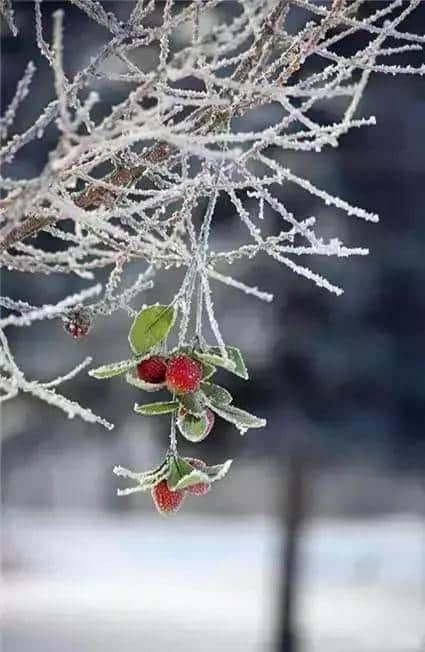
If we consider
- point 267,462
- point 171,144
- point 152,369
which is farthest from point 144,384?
point 267,462

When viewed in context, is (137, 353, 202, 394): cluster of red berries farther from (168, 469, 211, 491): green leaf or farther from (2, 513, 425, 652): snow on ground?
(2, 513, 425, 652): snow on ground

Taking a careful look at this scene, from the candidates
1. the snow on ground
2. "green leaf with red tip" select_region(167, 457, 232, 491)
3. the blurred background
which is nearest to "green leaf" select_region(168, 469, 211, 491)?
"green leaf with red tip" select_region(167, 457, 232, 491)

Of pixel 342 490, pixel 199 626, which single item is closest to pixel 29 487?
pixel 199 626

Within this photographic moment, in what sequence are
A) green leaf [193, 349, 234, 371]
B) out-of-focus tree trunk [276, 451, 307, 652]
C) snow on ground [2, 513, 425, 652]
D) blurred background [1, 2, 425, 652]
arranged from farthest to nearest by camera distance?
snow on ground [2, 513, 425, 652], out-of-focus tree trunk [276, 451, 307, 652], blurred background [1, 2, 425, 652], green leaf [193, 349, 234, 371]

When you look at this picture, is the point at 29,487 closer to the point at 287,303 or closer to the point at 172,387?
the point at 287,303

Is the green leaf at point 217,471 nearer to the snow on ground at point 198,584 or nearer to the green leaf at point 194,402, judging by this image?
the green leaf at point 194,402

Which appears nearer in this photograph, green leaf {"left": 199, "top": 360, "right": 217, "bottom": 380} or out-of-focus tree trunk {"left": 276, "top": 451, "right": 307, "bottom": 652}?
green leaf {"left": 199, "top": 360, "right": 217, "bottom": 380}
